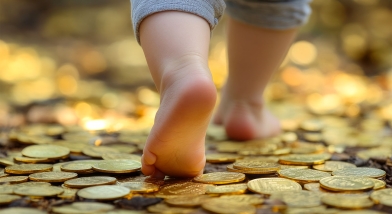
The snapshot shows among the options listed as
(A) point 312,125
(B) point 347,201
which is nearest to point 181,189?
(B) point 347,201

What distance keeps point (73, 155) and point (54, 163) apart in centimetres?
7

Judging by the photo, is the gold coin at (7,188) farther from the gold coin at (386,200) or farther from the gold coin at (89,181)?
the gold coin at (386,200)

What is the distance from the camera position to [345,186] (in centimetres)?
80

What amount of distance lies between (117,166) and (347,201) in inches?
17.3

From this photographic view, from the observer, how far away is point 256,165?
3.17 ft

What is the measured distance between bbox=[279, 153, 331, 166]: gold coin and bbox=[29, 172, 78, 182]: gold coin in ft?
1.42

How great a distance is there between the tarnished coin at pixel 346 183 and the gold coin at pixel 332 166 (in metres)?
0.11

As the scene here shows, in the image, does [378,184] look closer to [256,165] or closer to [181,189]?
[256,165]

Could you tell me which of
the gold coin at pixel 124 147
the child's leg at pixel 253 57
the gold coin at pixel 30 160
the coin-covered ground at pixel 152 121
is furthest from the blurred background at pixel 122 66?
the gold coin at pixel 30 160

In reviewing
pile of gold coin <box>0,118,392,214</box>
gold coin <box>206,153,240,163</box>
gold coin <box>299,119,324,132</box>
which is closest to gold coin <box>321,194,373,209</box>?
pile of gold coin <box>0,118,392,214</box>

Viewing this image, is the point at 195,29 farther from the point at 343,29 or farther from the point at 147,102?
the point at 343,29

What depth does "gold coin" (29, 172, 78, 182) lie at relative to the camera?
0.87 m

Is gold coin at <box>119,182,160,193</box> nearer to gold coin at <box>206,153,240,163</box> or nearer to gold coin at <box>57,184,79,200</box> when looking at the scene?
gold coin at <box>57,184,79,200</box>

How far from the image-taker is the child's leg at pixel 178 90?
767 mm
